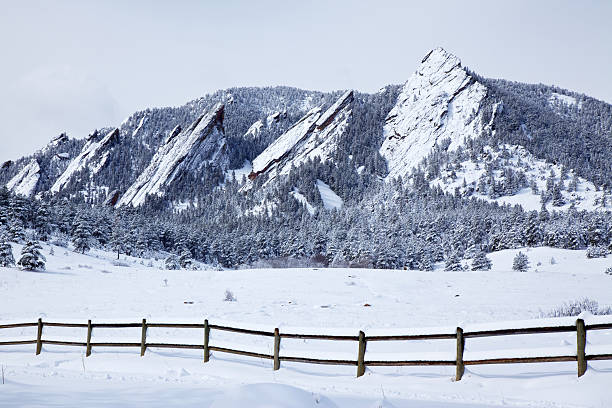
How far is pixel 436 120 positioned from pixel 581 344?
181 m

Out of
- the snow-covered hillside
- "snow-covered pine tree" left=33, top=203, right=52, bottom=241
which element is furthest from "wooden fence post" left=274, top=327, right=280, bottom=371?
the snow-covered hillside

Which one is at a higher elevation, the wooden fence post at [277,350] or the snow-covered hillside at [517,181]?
the snow-covered hillside at [517,181]

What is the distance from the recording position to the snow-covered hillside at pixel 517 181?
112 metres

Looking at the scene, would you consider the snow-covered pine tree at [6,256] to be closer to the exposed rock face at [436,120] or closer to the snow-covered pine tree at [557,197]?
the snow-covered pine tree at [557,197]

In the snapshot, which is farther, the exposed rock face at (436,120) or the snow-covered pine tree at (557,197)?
the exposed rock face at (436,120)

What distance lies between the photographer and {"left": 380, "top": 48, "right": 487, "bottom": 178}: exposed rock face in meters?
168

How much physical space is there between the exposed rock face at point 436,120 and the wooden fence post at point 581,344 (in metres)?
159

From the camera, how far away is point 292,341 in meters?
16.5

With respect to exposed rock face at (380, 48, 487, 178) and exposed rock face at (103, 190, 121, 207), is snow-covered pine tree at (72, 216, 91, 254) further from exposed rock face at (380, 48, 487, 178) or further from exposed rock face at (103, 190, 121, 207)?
exposed rock face at (103, 190, 121, 207)

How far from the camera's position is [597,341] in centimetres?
1279

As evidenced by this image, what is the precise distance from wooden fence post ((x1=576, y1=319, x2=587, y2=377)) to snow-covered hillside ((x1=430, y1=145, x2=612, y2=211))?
117124 mm

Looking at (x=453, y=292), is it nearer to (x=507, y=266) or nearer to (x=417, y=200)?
(x=507, y=266)

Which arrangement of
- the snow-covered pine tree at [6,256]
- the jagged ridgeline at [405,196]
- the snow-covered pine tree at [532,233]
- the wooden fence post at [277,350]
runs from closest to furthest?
1. the wooden fence post at [277,350]
2. the snow-covered pine tree at [6,256]
3. the snow-covered pine tree at [532,233]
4. the jagged ridgeline at [405,196]

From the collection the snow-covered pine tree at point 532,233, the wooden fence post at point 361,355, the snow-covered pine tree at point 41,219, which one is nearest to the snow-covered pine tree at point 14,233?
the snow-covered pine tree at point 41,219
